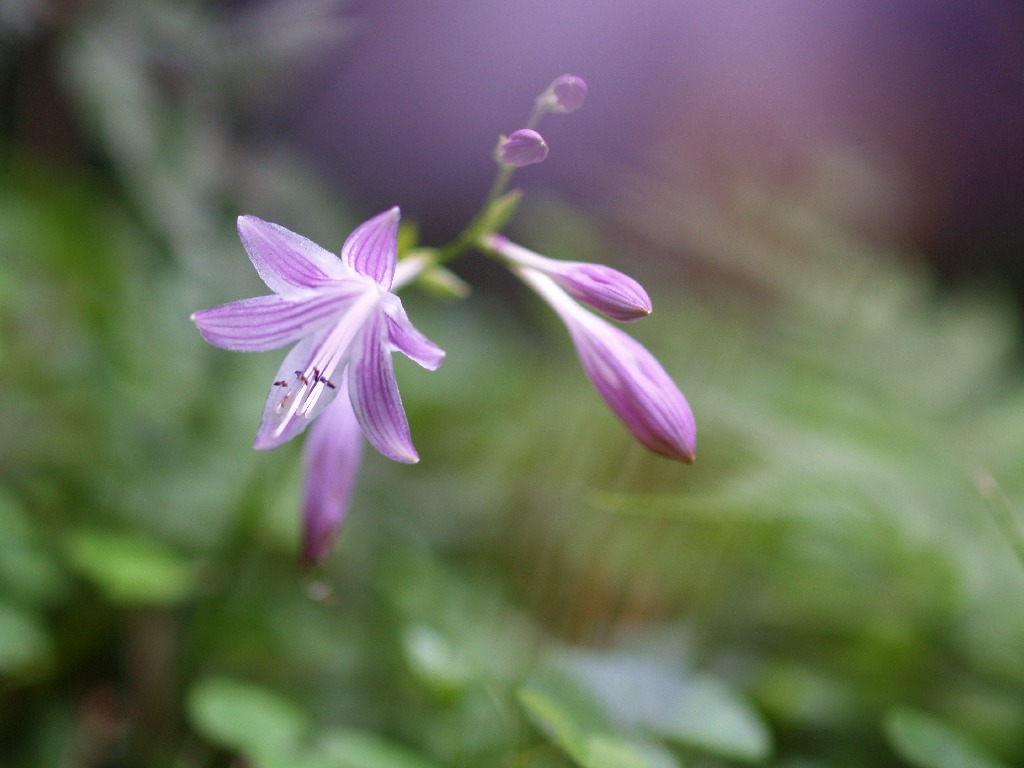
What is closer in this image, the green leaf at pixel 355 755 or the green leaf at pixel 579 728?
the green leaf at pixel 579 728

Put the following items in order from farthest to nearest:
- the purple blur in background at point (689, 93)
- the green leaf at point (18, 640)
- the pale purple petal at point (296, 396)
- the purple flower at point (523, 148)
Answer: the purple blur in background at point (689, 93) → the green leaf at point (18, 640) → the pale purple petal at point (296, 396) → the purple flower at point (523, 148)

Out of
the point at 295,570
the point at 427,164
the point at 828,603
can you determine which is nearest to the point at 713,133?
the point at 427,164

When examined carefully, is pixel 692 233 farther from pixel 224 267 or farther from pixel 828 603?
pixel 224 267

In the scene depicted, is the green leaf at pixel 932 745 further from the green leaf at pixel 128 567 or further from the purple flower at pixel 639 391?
the green leaf at pixel 128 567

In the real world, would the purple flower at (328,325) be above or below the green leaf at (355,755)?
above

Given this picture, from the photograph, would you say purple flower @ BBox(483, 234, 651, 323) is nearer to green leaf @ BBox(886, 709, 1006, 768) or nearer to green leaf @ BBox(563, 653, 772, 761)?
green leaf @ BBox(563, 653, 772, 761)

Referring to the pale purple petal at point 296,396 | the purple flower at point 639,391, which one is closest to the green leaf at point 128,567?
the pale purple petal at point 296,396
